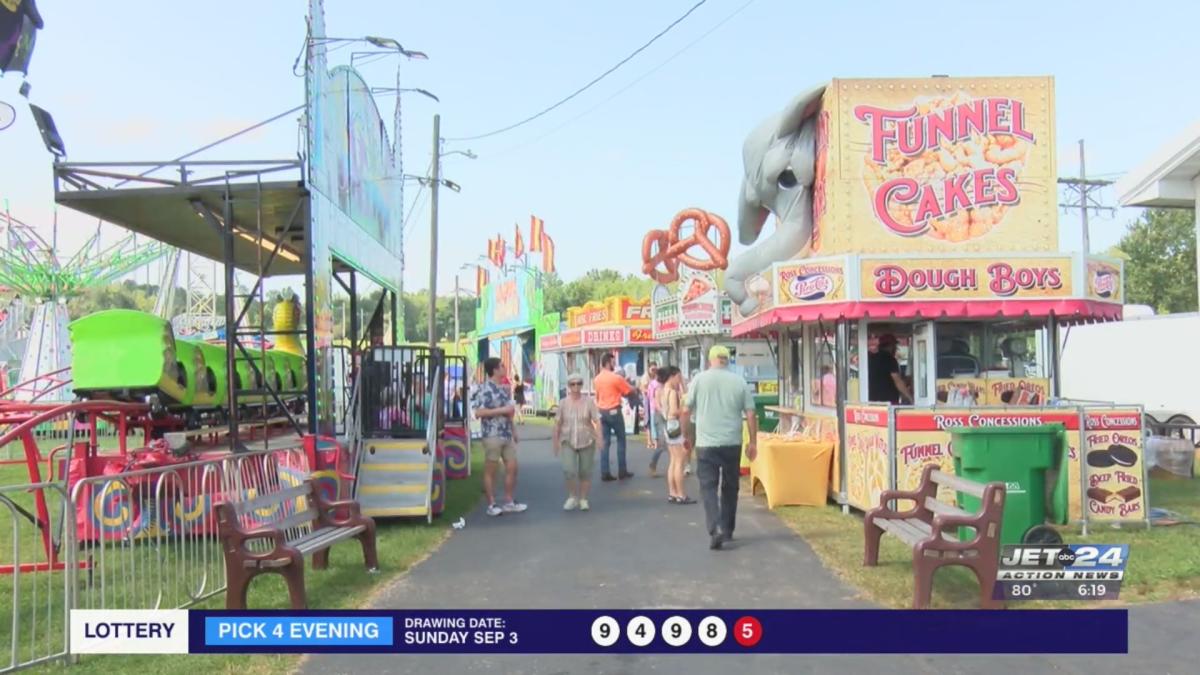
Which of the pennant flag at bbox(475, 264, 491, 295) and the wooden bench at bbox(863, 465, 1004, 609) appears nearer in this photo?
the wooden bench at bbox(863, 465, 1004, 609)

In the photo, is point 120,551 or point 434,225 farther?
point 434,225

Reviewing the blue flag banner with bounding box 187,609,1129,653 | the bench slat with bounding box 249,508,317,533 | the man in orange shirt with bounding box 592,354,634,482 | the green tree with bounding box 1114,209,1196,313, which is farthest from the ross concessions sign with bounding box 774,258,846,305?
the green tree with bounding box 1114,209,1196,313

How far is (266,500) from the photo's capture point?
6.55m

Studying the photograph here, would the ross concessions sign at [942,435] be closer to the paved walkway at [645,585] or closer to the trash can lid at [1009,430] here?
the trash can lid at [1009,430]

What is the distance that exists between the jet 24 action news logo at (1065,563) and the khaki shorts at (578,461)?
211 inches

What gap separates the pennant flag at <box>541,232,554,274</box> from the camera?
120ft

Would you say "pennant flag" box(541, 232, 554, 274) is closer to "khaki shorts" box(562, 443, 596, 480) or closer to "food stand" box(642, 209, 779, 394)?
"food stand" box(642, 209, 779, 394)

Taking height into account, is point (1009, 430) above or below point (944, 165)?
below

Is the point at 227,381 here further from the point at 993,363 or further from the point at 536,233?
the point at 536,233

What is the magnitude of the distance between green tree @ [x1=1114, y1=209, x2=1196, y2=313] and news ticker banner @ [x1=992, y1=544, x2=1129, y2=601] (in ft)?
103

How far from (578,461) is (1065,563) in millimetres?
6010

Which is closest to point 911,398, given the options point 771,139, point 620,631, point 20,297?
point 771,139

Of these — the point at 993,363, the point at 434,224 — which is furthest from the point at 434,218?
the point at 993,363

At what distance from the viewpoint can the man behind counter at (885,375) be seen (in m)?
11.1
